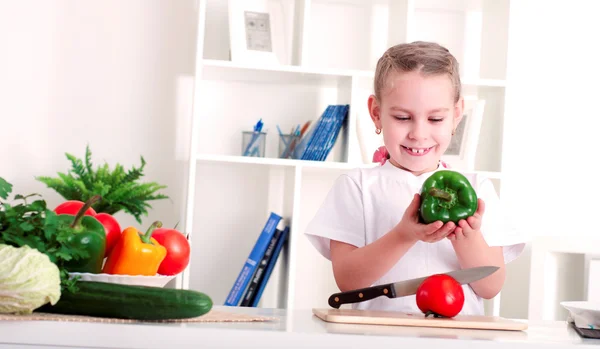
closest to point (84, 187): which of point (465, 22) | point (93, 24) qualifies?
point (93, 24)

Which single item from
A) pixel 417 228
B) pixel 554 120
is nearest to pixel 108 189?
pixel 417 228

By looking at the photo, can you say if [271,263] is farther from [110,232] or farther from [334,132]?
[110,232]

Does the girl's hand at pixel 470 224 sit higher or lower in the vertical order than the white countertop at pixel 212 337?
higher

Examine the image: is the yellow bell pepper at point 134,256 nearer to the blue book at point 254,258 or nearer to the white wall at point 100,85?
the blue book at point 254,258

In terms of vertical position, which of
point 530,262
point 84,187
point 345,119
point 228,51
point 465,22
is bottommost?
point 530,262

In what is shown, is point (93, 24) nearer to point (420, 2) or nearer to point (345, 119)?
point (345, 119)

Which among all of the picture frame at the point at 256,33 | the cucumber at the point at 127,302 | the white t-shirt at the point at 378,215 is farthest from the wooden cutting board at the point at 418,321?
the picture frame at the point at 256,33

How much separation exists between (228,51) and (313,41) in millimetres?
372

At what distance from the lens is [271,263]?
2.94 m

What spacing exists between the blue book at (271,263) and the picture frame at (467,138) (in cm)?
71

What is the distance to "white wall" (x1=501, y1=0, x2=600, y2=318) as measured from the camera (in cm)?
323

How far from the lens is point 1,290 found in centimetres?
104

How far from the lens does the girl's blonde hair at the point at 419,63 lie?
1.64 metres

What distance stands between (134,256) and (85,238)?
0.11 metres
